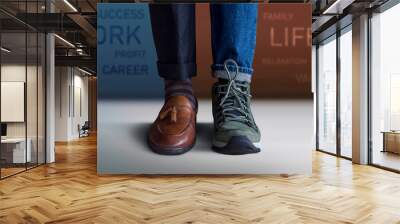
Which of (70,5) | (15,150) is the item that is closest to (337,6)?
(70,5)

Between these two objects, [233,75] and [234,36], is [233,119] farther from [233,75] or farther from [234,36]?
[234,36]

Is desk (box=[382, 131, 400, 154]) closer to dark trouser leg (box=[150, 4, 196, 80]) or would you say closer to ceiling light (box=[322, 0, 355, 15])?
ceiling light (box=[322, 0, 355, 15])

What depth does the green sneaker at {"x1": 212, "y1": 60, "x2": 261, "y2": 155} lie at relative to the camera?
16.8ft

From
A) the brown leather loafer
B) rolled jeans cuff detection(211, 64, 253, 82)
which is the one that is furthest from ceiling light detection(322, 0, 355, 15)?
the brown leather loafer

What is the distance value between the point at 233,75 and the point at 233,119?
601mm

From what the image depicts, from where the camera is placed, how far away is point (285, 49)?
5.40m

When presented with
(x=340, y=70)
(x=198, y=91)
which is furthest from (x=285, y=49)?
(x=340, y=70)

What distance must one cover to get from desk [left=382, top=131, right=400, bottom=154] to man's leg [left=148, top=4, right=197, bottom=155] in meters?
4.11

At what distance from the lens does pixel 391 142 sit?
7293 millimetres

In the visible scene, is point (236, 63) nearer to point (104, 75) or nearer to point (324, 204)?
point (104, 75)

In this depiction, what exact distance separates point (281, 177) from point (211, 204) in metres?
2.01

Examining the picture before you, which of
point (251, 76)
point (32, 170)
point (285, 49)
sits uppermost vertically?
point (285, 49)

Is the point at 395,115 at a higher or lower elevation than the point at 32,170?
higher

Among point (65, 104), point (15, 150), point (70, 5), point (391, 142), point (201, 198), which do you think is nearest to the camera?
point (201, 198)
